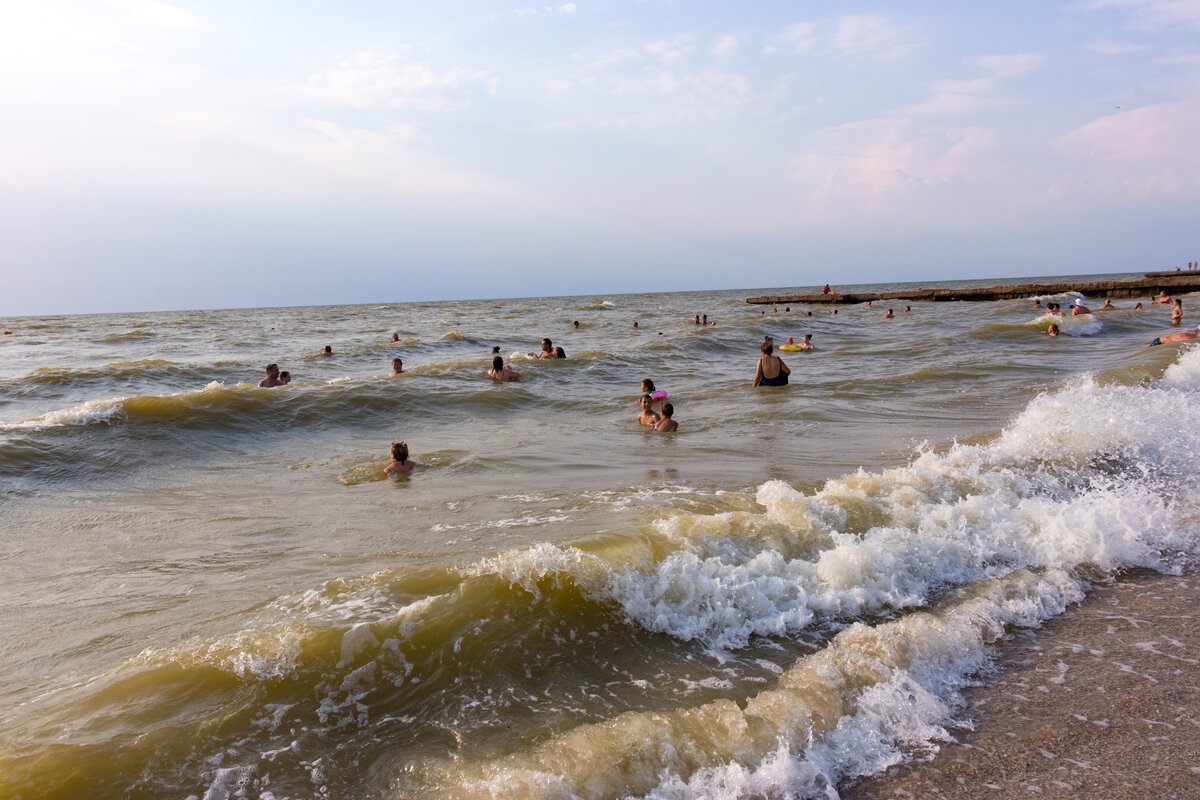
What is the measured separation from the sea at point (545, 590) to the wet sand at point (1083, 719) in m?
0.14

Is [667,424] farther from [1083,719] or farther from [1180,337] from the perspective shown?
[1180,337]

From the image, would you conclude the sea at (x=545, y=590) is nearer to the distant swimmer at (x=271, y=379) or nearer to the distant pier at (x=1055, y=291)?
the distant swimmer at (x=271, y=379)

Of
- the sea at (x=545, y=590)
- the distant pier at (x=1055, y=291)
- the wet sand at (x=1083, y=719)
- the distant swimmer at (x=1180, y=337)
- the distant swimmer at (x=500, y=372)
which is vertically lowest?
the wet sand at (x=1083, y=719)

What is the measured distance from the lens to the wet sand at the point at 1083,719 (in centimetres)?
299

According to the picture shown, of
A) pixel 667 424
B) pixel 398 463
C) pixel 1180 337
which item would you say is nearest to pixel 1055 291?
pixel 1180 337

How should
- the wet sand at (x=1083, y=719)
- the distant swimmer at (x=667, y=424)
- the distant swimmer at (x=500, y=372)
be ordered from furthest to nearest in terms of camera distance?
→ the distant swimmer at (x=500, y=372)
the distant swimmer at (x=667, y=424)
the wet sand at (x=1083, y=719)

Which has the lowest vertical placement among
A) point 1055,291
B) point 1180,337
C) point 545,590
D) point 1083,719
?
point 1083,719

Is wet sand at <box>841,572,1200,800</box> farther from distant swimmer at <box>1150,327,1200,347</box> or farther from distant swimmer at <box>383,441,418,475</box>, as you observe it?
distant swimmer at <box>1150,327,1200,347</box>

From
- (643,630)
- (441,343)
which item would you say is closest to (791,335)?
(441,343)

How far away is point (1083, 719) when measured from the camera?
11.2 feet

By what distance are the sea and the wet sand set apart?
139mm

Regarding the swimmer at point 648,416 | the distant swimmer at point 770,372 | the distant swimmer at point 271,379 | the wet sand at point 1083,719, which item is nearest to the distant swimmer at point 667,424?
the swimmer at point 648,416

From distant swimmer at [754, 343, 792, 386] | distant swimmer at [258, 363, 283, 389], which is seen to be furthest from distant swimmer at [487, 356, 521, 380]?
distant swimmer at [754, 343, 792, 386]

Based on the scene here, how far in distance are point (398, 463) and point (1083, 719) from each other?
293 inches
